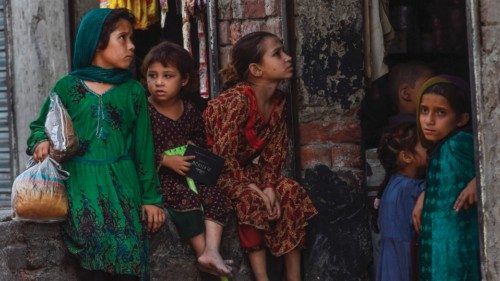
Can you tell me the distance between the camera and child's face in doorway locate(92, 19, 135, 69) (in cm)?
606

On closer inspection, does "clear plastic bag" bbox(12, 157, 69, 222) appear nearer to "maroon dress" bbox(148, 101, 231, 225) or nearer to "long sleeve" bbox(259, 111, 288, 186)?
"maroon dress" bbox(148, 101, 231, 225)

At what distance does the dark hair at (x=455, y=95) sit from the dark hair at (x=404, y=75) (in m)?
1.17

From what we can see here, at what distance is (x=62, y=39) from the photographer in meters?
9.10

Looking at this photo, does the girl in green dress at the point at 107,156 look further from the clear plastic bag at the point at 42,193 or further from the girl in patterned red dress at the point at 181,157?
the girl in patterned red dress at the point at 181,157

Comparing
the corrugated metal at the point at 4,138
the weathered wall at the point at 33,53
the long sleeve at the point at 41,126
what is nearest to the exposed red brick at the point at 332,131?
the long sleeve at the point at 41,126

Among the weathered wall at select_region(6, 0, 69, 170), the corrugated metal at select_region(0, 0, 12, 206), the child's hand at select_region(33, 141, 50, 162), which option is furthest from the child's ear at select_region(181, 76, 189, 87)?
the corrugated metal at select_region(0, 0, 12, 206)

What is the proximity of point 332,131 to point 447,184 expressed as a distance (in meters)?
1.11

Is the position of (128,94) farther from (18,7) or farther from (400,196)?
(18,7)

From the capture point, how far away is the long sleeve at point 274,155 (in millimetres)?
6660

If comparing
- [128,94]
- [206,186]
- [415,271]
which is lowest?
[415,271]

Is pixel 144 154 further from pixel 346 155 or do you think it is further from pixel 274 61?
pixel 346 155

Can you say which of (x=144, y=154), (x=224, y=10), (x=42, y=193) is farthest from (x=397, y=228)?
(x=42, y=193)

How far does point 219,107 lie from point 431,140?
3.50 feet

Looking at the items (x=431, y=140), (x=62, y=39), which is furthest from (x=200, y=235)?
(x=62, y=39)
